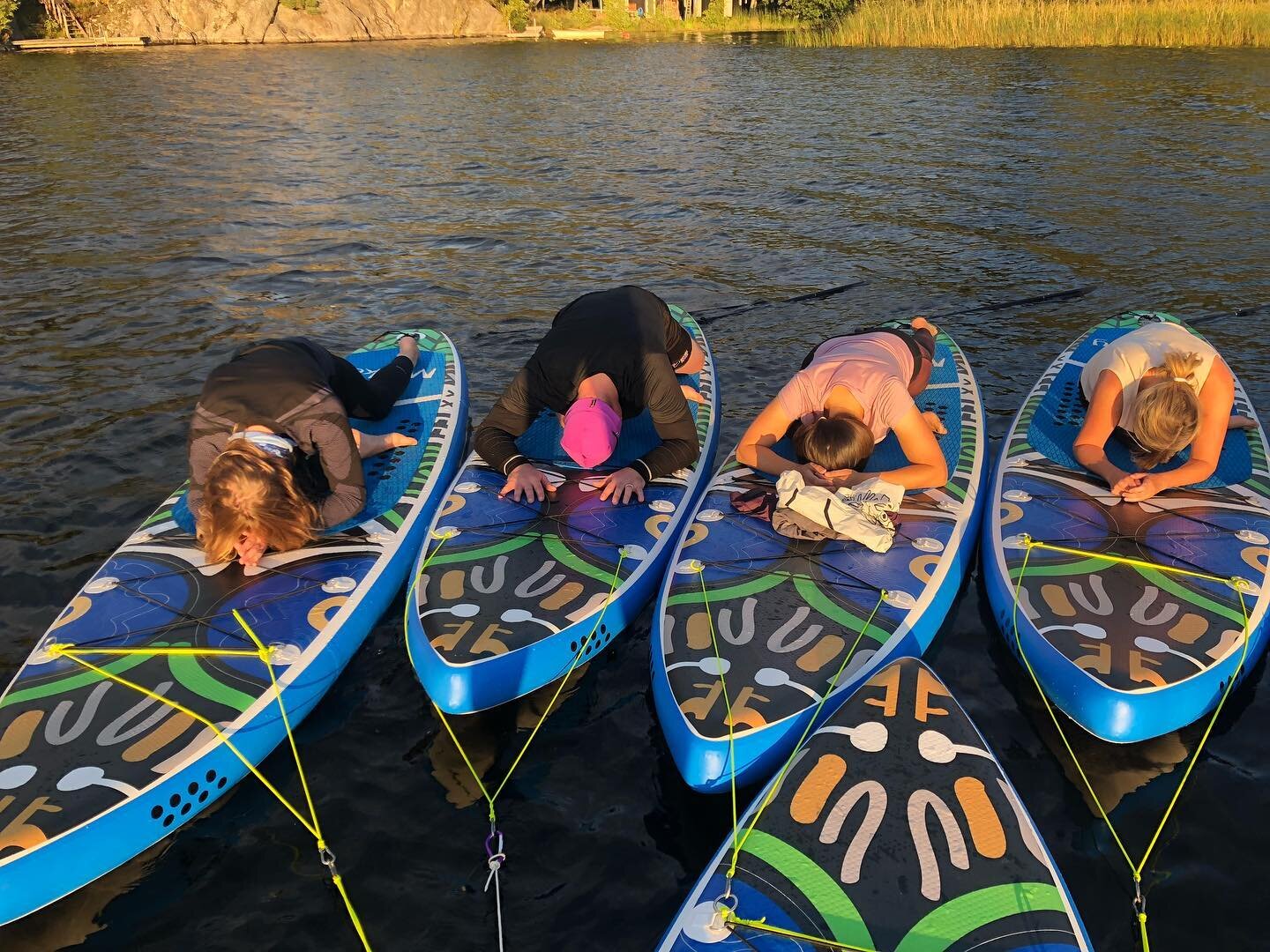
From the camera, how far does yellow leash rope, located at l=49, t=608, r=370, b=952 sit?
473cm

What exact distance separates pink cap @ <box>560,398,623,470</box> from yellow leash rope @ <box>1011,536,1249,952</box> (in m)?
2.70

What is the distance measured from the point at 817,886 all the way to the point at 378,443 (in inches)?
188

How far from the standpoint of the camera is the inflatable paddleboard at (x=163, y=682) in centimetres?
423

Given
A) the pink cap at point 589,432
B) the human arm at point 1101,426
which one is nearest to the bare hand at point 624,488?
the pink cap at point 589,432

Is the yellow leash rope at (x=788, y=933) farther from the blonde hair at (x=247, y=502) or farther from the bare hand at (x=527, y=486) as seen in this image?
the blonde hair at (x=247, y=502)

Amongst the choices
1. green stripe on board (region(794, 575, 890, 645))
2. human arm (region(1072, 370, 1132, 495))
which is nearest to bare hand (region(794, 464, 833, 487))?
green stripe on board (region(794, 575, 890, 645))

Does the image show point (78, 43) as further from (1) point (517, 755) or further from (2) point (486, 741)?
(1) point (517, 755)

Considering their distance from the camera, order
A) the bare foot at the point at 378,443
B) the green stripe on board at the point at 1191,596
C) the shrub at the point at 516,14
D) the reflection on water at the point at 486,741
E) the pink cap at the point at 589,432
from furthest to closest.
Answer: the shrub at the point at 516,14
the bare foot at the point at 378,443
the pink cap at the point at 589,432
the green stripe on board at the point at 1191,596
the reflection on water at the point at 486,741

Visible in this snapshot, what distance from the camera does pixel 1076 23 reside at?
99.3ft

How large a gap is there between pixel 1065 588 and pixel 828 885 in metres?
2.65

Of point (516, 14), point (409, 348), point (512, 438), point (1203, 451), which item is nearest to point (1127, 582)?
point (1203, 451)

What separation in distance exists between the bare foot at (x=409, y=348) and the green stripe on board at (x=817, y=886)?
583cm

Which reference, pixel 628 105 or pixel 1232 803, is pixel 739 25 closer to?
pixel 628 105

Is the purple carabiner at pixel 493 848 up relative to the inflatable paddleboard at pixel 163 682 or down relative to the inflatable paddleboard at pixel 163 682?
down
